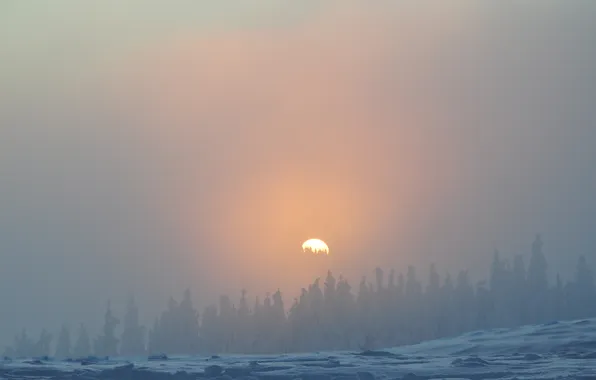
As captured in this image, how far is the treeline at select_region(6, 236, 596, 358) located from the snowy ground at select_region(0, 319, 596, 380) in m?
75.1

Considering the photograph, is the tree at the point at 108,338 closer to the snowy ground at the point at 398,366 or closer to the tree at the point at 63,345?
the tree at the point at 63,345

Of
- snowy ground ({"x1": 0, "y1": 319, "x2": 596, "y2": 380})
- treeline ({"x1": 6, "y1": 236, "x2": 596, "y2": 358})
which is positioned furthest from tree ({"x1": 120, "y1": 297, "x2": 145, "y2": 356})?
snowy ground ({"x1": 0, "y1": 319, "x2": 596, "y2": 380})

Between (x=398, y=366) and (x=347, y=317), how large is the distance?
9611 centimetres

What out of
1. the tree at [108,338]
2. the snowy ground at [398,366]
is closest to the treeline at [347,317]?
the tree at [108,338]

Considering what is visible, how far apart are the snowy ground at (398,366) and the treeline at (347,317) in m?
75.1

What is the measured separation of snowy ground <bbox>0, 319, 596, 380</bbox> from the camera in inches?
2029

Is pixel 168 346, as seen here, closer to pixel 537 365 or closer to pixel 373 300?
pixel 373 300

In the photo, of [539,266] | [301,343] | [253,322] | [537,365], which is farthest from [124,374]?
[539,266]

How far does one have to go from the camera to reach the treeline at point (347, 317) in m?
146

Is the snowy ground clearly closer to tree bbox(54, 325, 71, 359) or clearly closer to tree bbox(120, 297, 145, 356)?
tree bbox(120, 297, 145, 356)

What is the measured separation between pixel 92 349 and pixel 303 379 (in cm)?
11230

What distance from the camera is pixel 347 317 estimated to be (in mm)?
153250

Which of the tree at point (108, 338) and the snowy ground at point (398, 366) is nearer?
the snowy ground at point (398, 366)

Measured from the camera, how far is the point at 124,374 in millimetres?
52031
